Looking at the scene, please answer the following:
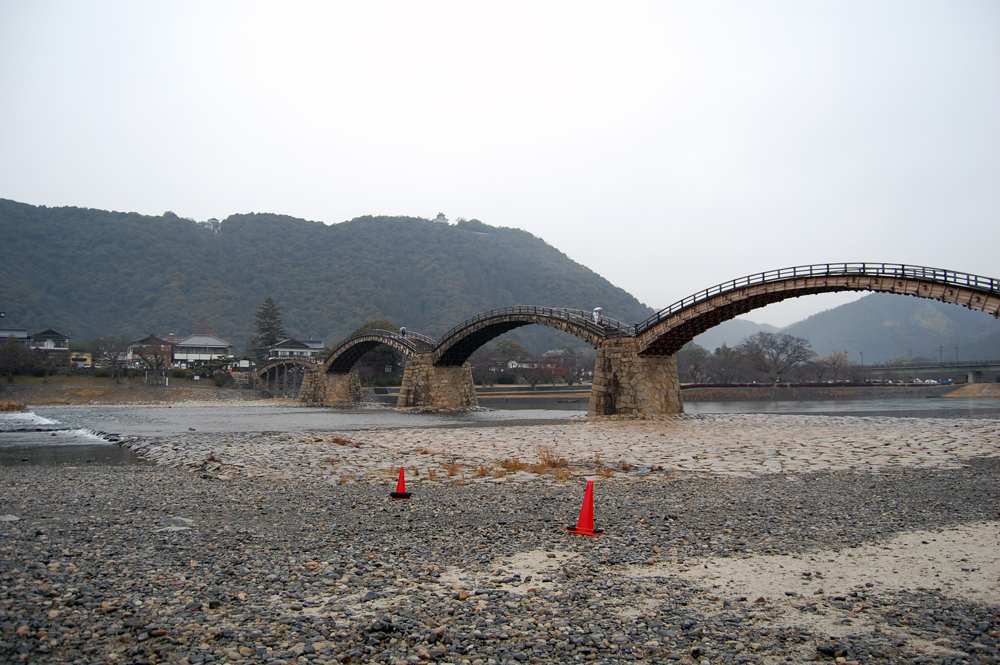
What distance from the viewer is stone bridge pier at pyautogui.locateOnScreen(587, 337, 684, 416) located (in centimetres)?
3203

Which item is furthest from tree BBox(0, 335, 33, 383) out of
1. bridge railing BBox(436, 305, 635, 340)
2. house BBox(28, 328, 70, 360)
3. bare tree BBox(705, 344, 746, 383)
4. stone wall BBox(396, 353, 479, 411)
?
bare tree BBox(705, 344, 746, 383)

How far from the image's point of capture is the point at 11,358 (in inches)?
2347

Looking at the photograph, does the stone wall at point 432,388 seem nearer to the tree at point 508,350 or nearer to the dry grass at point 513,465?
the dry grass at point 513,465

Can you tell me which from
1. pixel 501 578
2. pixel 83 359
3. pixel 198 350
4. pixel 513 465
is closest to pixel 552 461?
pixel 513 465

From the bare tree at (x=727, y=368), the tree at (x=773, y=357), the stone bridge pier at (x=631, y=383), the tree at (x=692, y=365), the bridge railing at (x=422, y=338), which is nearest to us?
the stone bridge pier at (x=631, y=383)

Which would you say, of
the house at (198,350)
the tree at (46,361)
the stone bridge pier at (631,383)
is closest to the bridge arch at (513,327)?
the stone bridge pier at (631,383)

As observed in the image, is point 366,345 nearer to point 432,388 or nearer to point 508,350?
point 432,388

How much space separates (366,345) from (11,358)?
35554mm

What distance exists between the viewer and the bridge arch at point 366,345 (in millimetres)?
52094

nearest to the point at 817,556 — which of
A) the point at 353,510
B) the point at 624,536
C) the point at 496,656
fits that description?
the point at 624,536

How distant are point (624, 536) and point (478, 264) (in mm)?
186306

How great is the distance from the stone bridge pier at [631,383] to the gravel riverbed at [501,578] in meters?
21.6

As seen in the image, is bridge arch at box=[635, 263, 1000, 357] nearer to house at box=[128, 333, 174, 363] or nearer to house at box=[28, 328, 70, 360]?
house at box=[128, 333, 174, 363]

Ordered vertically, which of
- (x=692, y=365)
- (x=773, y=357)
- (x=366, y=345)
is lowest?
(x=692, y=365)
